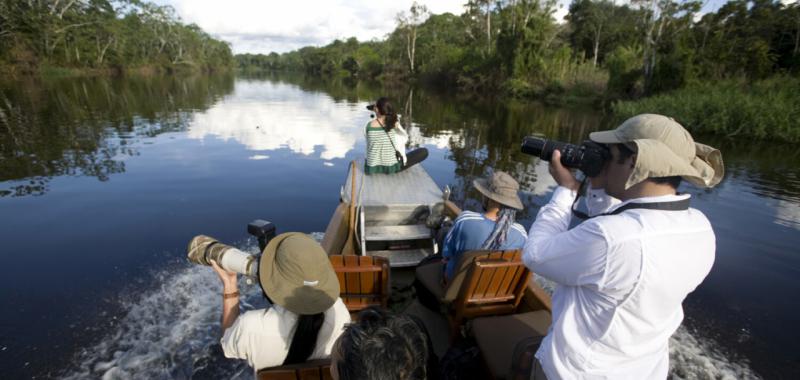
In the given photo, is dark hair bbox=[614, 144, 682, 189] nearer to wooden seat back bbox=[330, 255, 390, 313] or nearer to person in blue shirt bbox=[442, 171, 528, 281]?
person in blue shirt bbox=[442, 171, 528, 281]

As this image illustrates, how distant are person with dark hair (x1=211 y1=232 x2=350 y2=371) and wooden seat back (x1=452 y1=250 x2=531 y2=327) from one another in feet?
3.57

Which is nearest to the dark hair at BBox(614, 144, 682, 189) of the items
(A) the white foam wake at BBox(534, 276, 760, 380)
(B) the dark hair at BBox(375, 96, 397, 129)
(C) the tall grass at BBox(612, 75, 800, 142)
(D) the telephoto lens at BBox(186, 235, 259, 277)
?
(D) the telephoto lens at BBox(186, 235, 259, 277)

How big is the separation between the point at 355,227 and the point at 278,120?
12956mm

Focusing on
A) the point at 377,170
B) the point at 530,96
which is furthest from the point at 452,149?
the point at 530,96

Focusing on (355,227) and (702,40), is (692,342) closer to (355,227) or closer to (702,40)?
(355,227)

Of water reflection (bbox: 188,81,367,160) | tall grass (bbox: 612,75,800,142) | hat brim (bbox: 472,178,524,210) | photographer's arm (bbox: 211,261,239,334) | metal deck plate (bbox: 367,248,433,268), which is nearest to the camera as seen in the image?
photographer's arm (bbox: 211,261,239,334)

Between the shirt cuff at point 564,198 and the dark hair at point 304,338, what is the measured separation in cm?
116

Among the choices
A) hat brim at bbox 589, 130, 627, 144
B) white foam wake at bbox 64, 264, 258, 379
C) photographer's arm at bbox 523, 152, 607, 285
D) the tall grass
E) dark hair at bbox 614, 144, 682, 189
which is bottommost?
white foam wake at bbox 64, 264, 258, 379

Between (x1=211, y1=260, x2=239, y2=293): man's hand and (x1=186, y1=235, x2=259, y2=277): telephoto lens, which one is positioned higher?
(x1=186, y1=235, x2=259, y2=277): telephoto lens

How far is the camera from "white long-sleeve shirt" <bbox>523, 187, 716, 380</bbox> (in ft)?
3.58

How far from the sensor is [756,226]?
6254 mm

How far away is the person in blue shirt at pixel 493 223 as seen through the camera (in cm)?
262

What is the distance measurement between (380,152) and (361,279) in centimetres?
307

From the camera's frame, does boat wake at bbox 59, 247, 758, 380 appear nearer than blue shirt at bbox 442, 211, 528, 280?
No
